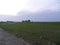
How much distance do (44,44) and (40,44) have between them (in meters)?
0.36

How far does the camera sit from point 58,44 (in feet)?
59.3

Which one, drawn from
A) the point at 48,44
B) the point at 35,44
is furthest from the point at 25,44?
the point at 48,44

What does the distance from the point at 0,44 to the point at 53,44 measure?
4847 millimetres

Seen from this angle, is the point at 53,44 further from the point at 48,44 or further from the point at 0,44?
the point at 0,44

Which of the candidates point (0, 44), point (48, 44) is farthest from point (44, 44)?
point (0, 44)

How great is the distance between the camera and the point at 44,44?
17578 millimetres

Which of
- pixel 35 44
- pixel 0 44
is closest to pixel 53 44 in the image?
pixel 35 44

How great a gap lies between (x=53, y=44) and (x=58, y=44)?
0.64 m

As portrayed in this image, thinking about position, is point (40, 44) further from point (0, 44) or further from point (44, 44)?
point (0, 44)

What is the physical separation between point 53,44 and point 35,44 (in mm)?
1620

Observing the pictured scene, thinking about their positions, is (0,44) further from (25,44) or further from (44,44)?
(44,44)

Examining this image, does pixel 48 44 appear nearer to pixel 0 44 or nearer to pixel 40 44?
pixel 40 44

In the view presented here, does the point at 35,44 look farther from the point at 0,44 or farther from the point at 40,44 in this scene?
the point at 0,44

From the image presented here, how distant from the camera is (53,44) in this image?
17688 mm
